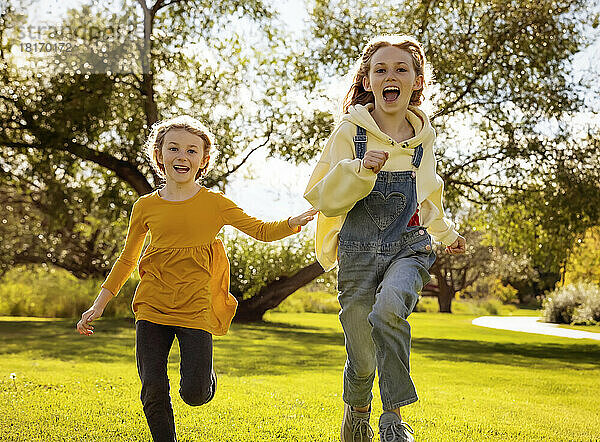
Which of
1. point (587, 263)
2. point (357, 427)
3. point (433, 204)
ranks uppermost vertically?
point (587, 263)

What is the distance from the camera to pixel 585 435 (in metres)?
5.28

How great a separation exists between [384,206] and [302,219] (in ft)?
1.38

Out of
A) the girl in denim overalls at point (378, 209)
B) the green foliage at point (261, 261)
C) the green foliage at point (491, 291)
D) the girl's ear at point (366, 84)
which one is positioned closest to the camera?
the girl in denim overalls at point (378, 209)

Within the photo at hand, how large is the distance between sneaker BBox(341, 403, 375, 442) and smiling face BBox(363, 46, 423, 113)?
1.52 meters

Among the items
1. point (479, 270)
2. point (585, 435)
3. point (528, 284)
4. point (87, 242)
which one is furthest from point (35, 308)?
point (528, 284)

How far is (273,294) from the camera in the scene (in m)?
17.1

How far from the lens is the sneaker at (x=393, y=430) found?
116 inches

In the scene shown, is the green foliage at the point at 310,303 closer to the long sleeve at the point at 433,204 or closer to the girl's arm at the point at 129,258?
the girl's arm at the point at 129,258

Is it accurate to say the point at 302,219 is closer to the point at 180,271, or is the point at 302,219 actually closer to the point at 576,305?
the point at 180,271

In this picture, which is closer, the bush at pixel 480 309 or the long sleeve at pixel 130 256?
the long sleeve at pixel 130 256

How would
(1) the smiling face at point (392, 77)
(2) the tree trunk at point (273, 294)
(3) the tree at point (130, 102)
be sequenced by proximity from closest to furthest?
(1) the smiling face at point (392, 77) < (3) the tree at point (130, 102) < (2) the tree trunk at point (273, 294)

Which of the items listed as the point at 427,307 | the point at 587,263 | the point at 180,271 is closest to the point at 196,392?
the point at 180,271

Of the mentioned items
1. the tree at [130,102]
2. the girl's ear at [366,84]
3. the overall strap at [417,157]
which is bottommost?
the overall strap at [417,157]

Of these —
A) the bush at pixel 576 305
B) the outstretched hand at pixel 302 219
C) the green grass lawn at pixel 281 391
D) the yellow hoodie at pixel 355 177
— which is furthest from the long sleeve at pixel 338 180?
the bush at pixel 576 305
